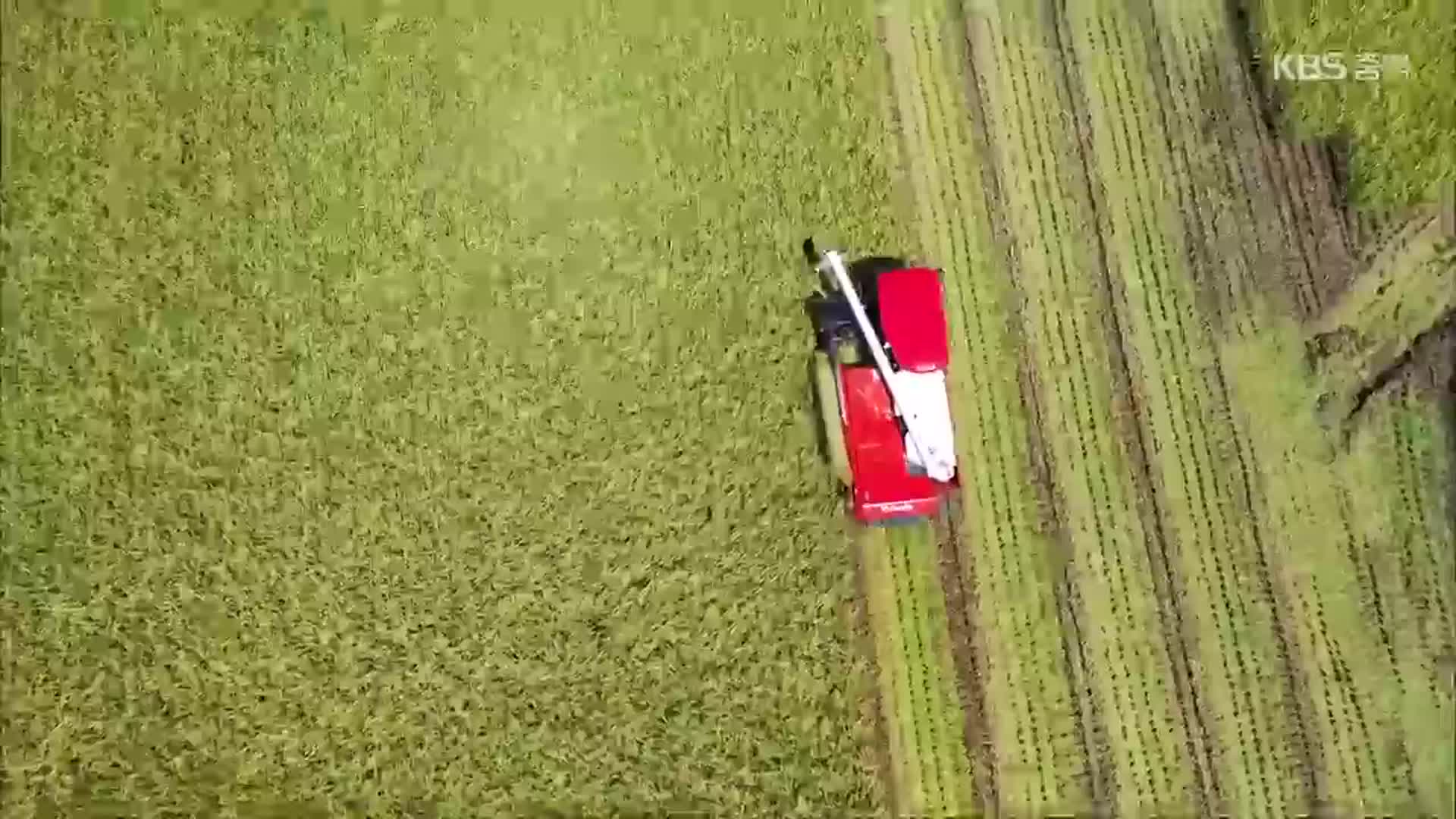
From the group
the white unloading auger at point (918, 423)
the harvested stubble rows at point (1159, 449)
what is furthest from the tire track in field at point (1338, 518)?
the white unloading auger at point (918, 423)

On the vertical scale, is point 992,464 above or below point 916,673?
above

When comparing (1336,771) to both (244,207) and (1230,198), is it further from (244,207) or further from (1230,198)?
(244,207)

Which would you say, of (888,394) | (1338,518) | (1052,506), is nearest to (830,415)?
(888,394)

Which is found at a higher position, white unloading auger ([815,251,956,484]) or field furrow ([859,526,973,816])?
white unloading auger ([815,251,956,484])

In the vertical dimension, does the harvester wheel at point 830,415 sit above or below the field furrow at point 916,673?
above

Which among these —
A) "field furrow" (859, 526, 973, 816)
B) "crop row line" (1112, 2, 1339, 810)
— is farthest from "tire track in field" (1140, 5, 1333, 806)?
"field furrow" (859, 526, 973, 816)

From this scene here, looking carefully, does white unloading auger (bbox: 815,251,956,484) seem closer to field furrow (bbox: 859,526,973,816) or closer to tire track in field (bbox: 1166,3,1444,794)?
field furrow (bbox: 859,526,973,816)

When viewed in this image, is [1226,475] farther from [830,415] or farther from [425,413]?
[425,413]

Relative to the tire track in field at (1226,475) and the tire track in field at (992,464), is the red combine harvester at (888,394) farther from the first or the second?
the tire track in field at (1226,475)
